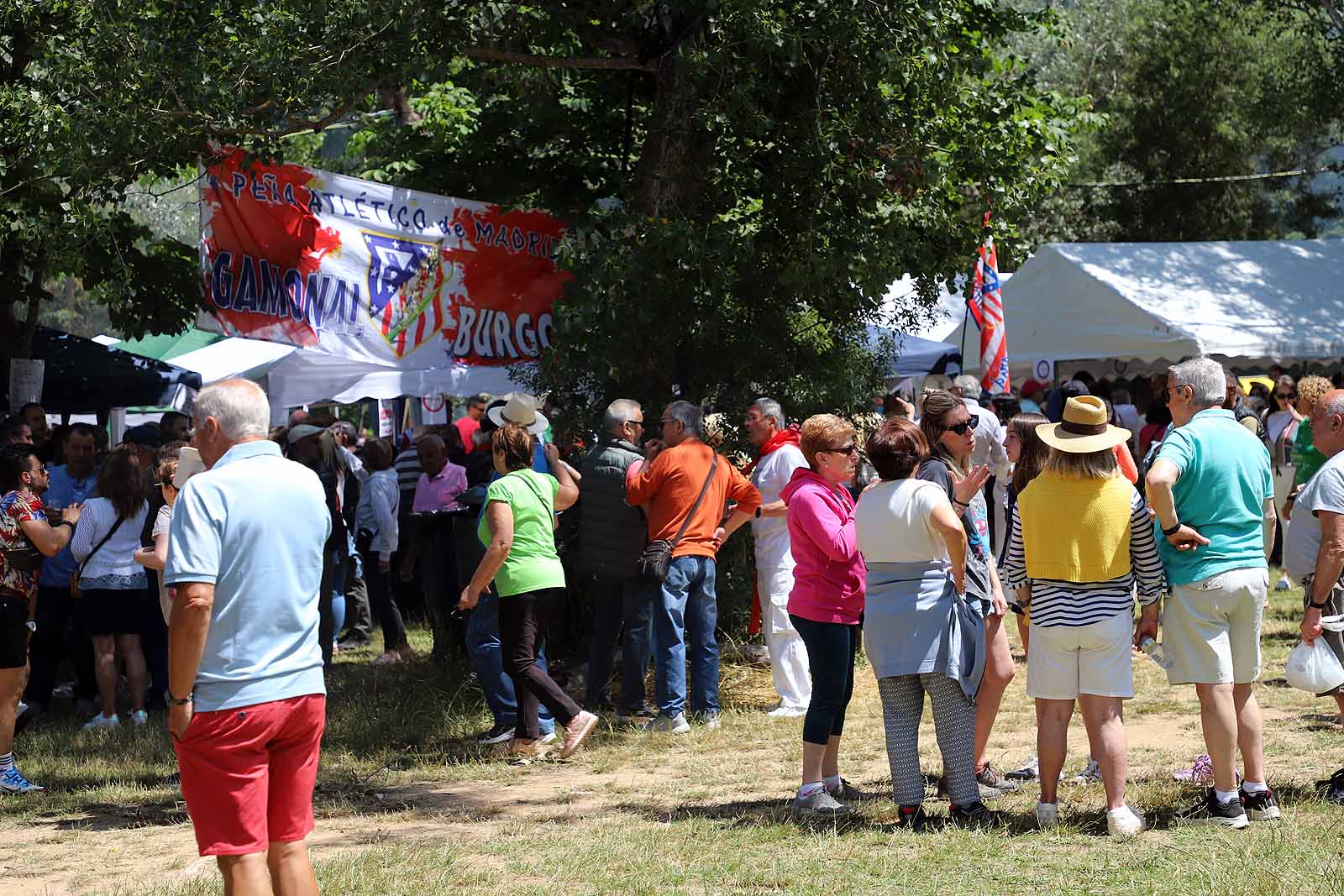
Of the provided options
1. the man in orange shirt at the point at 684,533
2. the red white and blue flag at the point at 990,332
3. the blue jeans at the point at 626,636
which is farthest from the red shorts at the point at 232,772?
the red white and blue flag at the point at 990,332

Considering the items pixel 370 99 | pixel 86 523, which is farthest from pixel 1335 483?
pixel 86 523

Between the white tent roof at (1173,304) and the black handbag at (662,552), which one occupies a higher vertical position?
the white tent roof at (1173,304)

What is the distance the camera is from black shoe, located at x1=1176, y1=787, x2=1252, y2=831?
5.61m

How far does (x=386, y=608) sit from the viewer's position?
1160cm

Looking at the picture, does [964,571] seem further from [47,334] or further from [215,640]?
[47,334]

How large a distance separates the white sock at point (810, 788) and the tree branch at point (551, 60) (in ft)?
17.4

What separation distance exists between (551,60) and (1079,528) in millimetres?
5413

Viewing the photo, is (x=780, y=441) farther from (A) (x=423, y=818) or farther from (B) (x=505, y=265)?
(A) (x=423, y=818)

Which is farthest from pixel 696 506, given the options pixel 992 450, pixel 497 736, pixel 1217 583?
pixel 1217 583

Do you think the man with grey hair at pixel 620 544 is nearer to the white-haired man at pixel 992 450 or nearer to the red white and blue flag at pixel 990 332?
the white-haired man at pixel 992 450

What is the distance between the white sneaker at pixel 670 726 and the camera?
8320 millimetres

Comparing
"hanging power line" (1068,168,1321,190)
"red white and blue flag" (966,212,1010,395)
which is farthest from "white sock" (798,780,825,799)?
"hanging power line" (1068,168,1321,190)

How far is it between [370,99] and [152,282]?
4.97 m

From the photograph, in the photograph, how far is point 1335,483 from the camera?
577 cm
